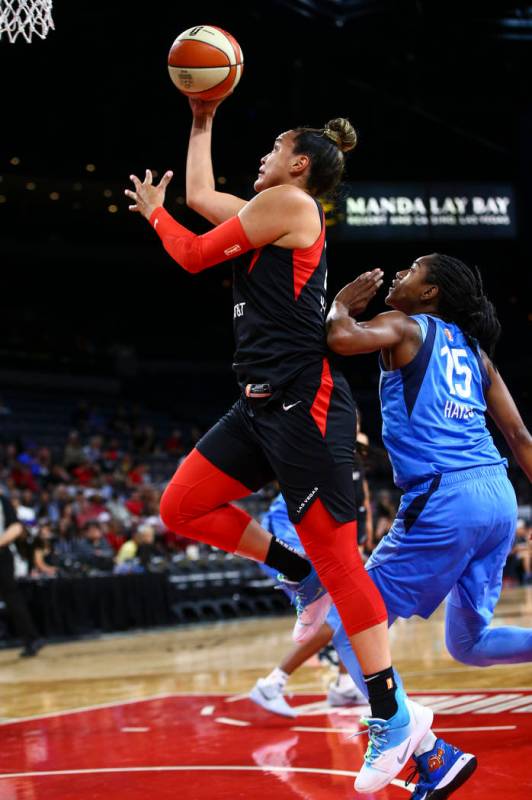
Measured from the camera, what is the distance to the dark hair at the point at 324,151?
3.88m

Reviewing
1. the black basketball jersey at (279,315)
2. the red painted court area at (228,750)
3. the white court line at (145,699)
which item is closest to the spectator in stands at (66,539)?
the white court line at (145,699)

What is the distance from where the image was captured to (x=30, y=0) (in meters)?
5.57

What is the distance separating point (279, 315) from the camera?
3.69 m

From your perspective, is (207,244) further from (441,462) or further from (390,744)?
(390,744)

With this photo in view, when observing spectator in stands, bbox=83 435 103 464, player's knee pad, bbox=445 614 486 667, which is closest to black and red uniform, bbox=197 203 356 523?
player's knee pad, bbox=445 614 486 667

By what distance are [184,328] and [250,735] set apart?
2393cm

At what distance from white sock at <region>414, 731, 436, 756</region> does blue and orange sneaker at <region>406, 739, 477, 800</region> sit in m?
0.01

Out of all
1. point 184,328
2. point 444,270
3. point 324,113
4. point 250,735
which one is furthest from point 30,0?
point 184,328

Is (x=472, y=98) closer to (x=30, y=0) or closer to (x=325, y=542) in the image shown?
(x=30, y=0)

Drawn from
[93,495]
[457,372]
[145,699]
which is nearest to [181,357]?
[93,495]

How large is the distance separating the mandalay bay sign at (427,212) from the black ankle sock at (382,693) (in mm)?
18297

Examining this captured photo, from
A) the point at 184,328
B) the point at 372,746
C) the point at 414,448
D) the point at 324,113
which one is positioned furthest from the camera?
the point at 184,328

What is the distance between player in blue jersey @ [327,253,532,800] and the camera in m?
3.55

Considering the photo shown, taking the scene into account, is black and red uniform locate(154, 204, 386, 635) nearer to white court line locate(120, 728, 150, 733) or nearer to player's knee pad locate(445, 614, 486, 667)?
player's knee pad locate(445, 614, 486, 667)
